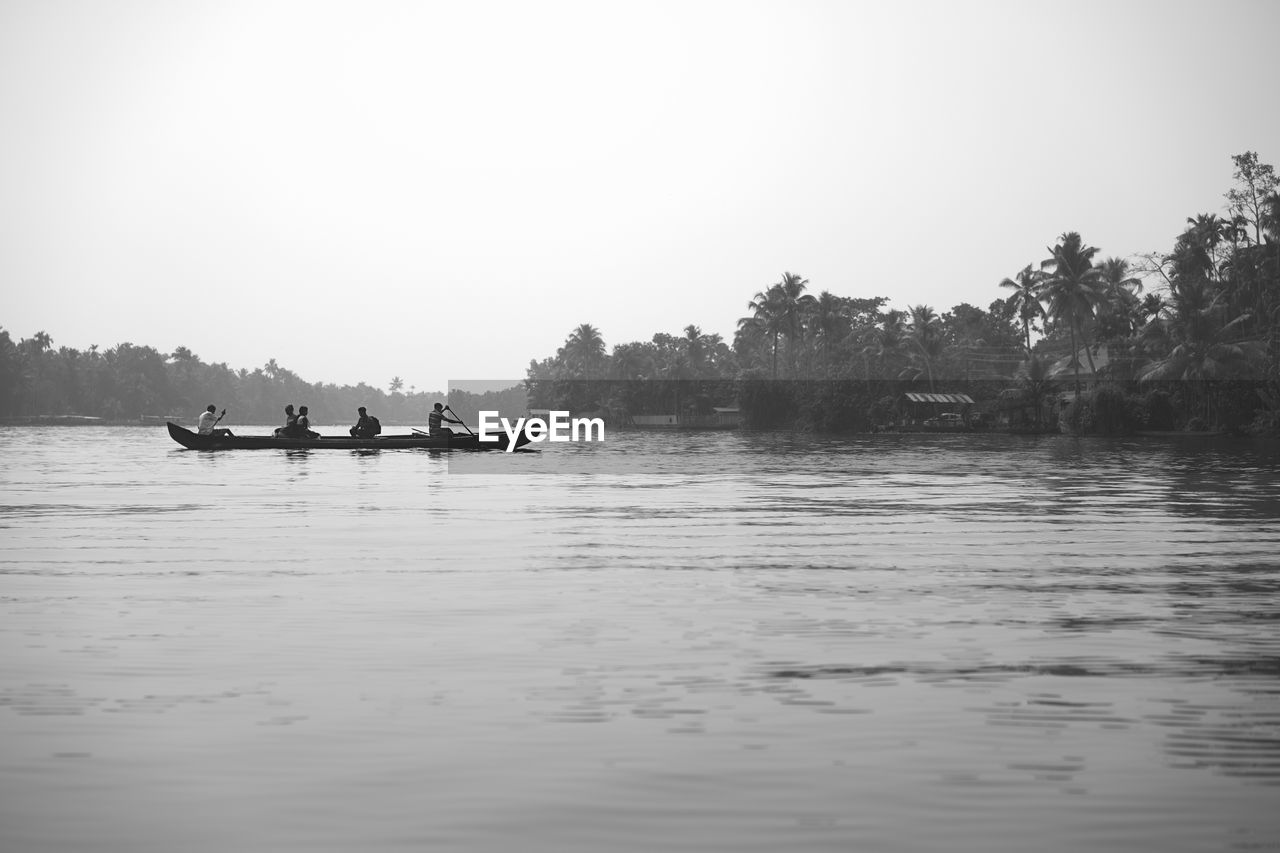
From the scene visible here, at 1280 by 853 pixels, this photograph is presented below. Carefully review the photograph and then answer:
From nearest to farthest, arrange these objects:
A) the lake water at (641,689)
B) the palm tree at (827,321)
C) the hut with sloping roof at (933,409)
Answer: the lake water at (641,689) → the hut with sloping roof at (933,409) → the palm tree at (827,321)

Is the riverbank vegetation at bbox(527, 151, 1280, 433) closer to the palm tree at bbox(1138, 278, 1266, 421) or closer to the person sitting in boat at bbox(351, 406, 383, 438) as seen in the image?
the palm tree at bbox(1138, 278, 1266, 421)

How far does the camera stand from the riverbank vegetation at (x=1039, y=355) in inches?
2749

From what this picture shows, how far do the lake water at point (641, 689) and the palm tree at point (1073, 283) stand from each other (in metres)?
70.0

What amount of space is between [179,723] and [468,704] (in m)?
1.66

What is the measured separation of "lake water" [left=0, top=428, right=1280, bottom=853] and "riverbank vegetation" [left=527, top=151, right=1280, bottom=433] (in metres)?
56.3

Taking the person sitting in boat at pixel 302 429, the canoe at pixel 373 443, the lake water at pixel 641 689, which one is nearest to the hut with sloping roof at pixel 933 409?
the canoe at pixel 373 443

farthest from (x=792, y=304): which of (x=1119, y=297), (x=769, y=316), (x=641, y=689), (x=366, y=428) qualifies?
(x=641, y=689)

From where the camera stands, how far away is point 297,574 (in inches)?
534

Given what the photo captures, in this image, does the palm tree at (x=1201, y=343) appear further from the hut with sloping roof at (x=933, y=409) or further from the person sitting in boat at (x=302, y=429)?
the person sitting in boat at (x=302, y=429)

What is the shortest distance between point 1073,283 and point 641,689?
83.2m

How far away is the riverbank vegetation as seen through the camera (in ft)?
229

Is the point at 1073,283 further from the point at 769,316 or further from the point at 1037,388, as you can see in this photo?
the point at 769,316

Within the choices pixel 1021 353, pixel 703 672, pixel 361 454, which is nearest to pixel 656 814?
pixel 703 672

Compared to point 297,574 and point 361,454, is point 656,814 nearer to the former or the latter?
point 297,574
